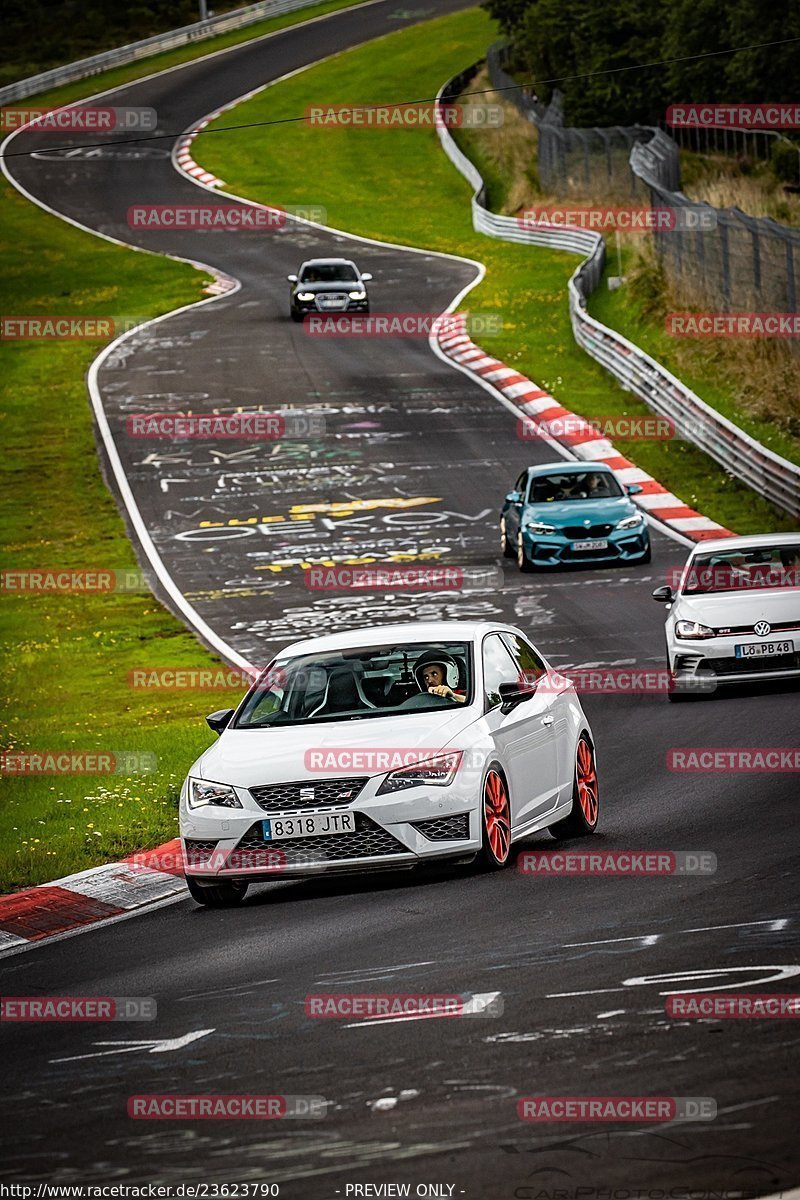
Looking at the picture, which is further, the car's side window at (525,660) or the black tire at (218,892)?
the car's side window at (525,660)

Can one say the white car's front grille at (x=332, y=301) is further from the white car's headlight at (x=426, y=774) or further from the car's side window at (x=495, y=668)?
the white car's headlight at (x=426, y=774)

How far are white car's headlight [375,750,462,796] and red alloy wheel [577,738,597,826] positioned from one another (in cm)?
185

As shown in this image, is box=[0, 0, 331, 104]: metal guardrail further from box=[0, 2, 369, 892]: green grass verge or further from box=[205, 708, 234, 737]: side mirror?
box=[205, 708, 234, 737]: side mirror

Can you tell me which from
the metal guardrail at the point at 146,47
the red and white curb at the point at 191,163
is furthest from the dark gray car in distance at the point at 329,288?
the metal guardrail at the point at 146,47

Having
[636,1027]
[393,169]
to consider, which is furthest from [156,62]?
A: [636,1027]

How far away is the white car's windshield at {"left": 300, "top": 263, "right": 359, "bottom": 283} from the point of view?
49.0m

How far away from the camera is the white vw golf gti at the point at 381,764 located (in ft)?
35.7

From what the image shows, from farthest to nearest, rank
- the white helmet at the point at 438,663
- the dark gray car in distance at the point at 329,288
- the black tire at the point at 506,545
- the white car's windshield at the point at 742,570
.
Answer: the dark gray car in distance at the point at 329,288, the black tire at the point at 506,545, the white car's windshield at the point at 742,570, the white helmet at the point at 438,663

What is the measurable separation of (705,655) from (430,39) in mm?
79366

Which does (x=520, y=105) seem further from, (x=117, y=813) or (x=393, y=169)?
(x=117, y=813)

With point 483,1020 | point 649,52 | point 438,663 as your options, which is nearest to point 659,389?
point 438,663

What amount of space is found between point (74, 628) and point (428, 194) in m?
45.4

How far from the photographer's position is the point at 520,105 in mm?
75125

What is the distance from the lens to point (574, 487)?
27891mm
